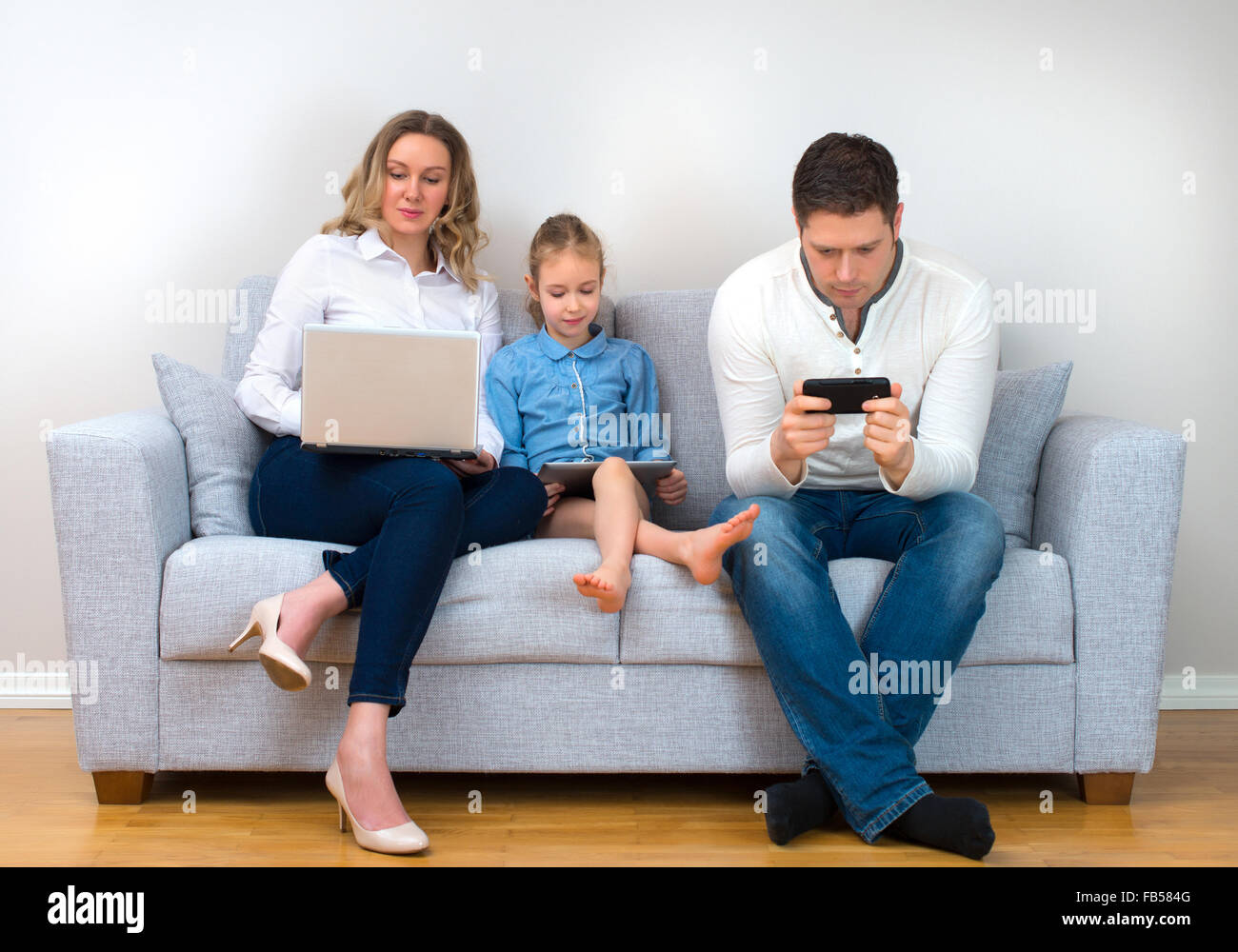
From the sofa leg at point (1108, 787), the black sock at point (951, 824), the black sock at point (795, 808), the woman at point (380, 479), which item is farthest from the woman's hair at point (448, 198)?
the sofa leg at point (1108, 787)

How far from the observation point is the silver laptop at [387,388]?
5.92ft

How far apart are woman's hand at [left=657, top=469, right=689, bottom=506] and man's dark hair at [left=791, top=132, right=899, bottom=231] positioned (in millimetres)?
626

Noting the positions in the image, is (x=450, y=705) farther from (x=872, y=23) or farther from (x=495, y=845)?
(x=872, y=23)

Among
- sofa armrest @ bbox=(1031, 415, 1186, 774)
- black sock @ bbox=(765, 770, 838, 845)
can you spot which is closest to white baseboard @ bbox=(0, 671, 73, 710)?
black sock @ bbox=(765, 770, 838, 845)

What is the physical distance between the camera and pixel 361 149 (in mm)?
2711

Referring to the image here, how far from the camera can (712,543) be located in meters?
1.76

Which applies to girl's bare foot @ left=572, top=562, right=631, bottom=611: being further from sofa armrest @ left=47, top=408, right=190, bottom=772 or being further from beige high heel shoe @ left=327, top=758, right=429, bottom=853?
sofa armrest @ left=47, top=408, right=190, bottom=772

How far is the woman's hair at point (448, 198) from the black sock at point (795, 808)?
1.26 meters

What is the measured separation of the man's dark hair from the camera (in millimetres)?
1750

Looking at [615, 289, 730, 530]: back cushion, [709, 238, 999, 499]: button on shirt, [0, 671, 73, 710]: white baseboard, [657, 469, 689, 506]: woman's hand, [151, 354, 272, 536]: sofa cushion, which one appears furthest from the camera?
[0, 671, 73, 710]: white baseboard

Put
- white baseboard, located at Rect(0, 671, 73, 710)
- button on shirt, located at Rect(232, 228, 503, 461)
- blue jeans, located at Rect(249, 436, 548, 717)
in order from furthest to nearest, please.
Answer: white baseboard, located at Rect(0, 671, 73, 710)
button on shirt, located at Rect(232, 228, 503, 461)
blue jeans, located at Rect(249, 436, 548, 717)

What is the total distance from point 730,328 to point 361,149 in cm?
123

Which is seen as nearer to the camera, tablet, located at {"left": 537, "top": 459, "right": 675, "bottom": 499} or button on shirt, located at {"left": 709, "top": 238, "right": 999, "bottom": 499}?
button on shirt, located at {"left": 709, "top": 238, "right": 999, "bottom": 499}
